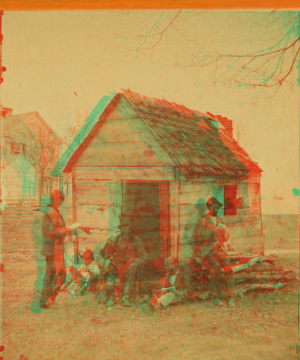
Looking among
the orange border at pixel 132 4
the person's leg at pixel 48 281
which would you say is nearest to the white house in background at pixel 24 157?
the person's leg at pixel 48 281

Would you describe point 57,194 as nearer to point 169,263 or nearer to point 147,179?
point 147,179

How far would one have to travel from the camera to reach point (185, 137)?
2.33 metres

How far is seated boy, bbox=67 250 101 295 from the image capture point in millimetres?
2236

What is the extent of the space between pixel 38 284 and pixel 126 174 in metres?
1.03

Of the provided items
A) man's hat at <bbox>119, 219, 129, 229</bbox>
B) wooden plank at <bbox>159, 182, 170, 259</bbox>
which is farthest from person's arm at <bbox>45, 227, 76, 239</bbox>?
wooden plank at <bbox>159, 182, 170, 259</bbox>

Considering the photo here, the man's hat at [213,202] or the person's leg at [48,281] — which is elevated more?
the man's hat at [213,202]

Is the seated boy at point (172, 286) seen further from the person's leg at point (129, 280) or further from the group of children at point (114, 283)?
the person's leg at point (129, 280)

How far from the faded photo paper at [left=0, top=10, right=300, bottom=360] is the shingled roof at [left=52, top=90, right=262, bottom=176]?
10 mm

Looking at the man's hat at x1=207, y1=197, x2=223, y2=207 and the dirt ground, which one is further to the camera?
the man's hat at x1=207, y1=197, x2=223, y2=207

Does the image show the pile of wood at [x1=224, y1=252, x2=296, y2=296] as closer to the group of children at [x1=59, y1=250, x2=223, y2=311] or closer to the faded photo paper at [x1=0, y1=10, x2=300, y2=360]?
the faded photo paper at [x1=0, y1=10, x2=300, y2=360]

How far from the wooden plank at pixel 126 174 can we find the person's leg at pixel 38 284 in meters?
0.68

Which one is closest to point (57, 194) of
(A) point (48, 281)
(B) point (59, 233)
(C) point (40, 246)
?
(B) point (59, 233)

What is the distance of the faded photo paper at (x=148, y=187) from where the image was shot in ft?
7.27

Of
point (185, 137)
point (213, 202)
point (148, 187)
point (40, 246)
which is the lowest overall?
point (40, 246)
